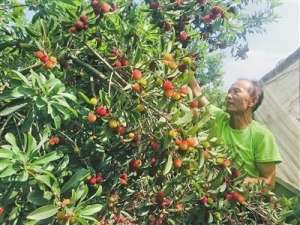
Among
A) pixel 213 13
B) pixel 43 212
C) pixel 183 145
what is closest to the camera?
pixel 43 212

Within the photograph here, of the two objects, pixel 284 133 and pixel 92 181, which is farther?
pixel 284 133

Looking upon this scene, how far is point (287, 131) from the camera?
6172 mm

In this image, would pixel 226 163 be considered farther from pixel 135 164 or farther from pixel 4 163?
pixel 4 163

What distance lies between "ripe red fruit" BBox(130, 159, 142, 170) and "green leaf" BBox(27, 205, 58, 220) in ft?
2.61

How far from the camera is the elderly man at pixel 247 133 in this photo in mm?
4031

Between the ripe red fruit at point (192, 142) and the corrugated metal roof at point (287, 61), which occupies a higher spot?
the ripe red fruit at point (192, 142)

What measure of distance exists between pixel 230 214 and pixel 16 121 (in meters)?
1.52

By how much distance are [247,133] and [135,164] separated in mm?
1250

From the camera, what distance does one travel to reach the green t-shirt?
4016mm

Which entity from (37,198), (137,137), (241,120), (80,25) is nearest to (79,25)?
(80,25)

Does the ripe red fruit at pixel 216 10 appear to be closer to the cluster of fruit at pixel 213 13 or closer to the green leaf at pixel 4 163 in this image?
the cluster of fruit at pixel 213 13

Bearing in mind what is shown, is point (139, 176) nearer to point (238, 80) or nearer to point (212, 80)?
point (238, 80)

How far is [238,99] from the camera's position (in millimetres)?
4270

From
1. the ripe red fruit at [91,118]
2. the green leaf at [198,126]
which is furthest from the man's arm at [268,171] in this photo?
the ripe red fruit at [91,118]
